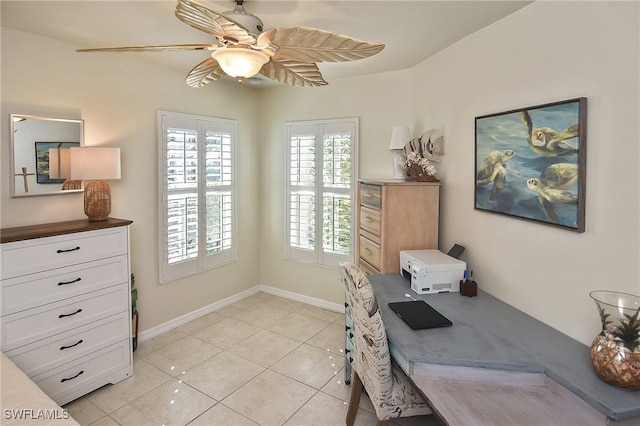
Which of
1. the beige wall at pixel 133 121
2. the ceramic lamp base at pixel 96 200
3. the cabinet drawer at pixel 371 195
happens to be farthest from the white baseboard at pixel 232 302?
the cabinet drawer at pixel 371 195

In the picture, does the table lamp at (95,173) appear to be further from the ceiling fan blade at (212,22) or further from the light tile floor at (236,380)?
the ceiling fan blade at (212,22)

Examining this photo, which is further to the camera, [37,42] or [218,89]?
[218,89]

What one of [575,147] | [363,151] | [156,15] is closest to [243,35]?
[156,15]

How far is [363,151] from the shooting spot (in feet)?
12.6

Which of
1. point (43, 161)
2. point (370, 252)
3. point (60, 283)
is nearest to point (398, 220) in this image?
point (370, 252)

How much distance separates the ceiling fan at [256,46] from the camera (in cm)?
145

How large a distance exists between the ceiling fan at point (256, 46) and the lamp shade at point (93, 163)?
1161 mm

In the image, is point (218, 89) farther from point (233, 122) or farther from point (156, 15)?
point (156, 15)

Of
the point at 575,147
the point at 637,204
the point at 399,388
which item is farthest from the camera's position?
the point at 399,388

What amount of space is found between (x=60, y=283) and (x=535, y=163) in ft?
10.0

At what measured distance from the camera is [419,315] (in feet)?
6.64

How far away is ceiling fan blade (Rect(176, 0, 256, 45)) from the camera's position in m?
1.34

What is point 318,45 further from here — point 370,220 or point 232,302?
point 232,302

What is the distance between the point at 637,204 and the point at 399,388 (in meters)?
1.39
